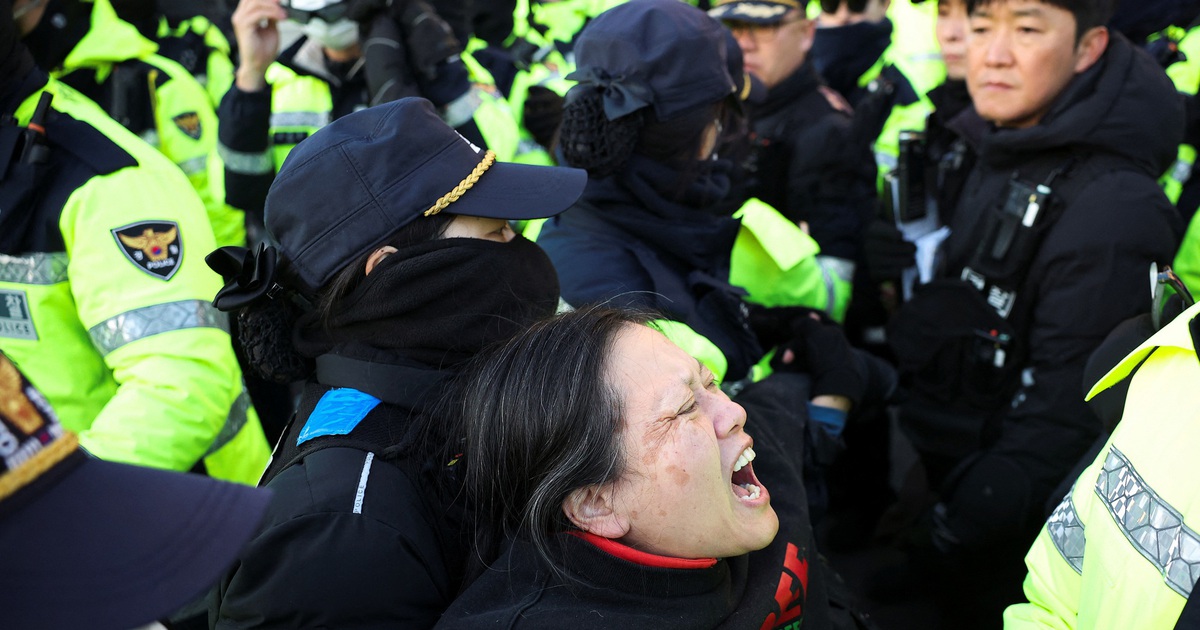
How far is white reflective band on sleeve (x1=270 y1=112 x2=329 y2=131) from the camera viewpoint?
12.5ft

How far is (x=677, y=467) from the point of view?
1563 mm

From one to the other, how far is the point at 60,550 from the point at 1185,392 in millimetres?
1383

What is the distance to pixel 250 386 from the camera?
335 centimetres

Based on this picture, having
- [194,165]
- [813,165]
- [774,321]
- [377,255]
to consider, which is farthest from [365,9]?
[377,255]

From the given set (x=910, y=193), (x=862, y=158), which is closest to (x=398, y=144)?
(x=910, y=193)

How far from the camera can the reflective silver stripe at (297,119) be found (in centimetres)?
380

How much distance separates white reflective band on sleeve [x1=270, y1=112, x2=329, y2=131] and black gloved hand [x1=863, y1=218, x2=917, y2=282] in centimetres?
215

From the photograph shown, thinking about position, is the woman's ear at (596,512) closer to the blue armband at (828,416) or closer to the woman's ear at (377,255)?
the woman's ear at (377,255)

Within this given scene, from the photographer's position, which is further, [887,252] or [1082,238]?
[887,252]

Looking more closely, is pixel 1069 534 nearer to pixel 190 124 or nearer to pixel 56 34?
pixel 56 34

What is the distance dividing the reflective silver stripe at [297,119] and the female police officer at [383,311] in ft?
6.82

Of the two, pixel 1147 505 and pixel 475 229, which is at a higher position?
pixel 475 229

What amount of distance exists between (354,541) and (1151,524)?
3.68 ft

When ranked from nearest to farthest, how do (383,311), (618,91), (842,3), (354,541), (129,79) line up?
(354,541)
(383,311)
(618,91)
(129,79)
(842,3)
